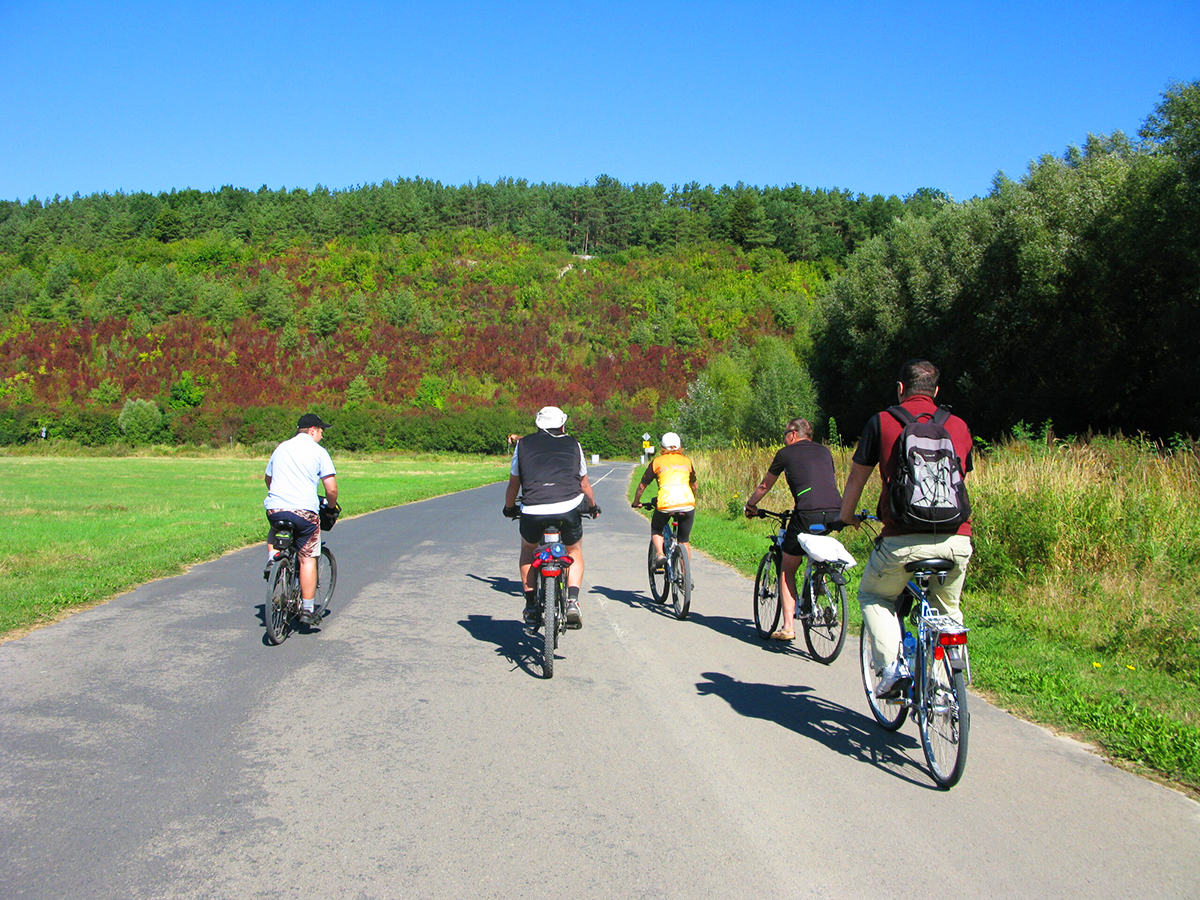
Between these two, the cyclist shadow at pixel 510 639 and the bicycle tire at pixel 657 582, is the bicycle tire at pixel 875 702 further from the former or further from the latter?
the bicycle tire at pixel 657 582

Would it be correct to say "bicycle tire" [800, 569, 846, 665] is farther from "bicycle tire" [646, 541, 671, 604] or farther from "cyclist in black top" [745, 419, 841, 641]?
"bicycle tire" [646, 541, 671, 604]

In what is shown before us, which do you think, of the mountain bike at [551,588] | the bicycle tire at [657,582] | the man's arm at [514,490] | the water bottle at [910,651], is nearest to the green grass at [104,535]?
the man's arm at [514,490]

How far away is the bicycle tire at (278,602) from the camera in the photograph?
7207mm

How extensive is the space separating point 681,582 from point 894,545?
4408 mm

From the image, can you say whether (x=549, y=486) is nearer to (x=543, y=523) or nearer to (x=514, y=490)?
(x=543, y=523)

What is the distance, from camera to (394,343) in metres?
129

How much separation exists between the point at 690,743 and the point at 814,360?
39.4m

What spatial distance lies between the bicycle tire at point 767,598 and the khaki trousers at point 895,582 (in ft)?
8.72

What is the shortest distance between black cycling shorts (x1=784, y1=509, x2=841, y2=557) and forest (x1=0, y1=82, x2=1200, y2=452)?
58.0 feet

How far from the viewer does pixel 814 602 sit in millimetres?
7117

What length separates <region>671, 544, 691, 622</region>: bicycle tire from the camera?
8.79 meters

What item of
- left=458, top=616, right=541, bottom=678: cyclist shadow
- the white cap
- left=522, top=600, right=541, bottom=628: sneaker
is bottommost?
left=458, top=616, right=541, bottom=678: cyclist shadow

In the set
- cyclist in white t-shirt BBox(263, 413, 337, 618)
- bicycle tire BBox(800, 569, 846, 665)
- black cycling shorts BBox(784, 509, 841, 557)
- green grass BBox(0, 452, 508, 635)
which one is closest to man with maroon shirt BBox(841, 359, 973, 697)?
bicycle tire BBox(800, 569, 846, 665)

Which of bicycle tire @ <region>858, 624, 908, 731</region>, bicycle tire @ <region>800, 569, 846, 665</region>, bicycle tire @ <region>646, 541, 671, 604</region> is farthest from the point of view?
bicycle tire @ <region>646, 541, 671, 604</region>
